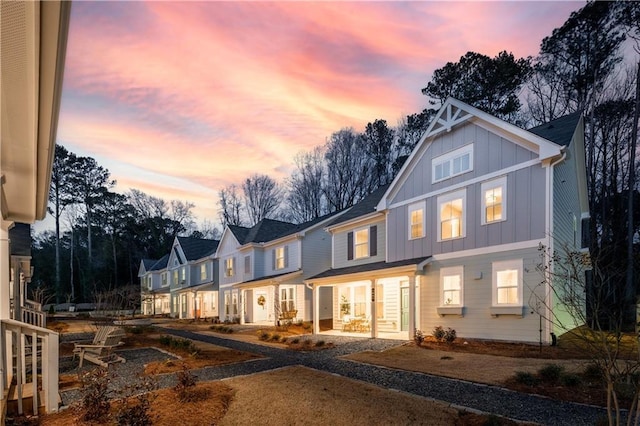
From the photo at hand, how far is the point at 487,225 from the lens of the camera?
13.6 metres

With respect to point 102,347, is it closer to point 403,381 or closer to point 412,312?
point 403,381

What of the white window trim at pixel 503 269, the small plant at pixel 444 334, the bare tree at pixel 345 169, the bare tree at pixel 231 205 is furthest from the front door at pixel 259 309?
the bare tree at pixel 231 205

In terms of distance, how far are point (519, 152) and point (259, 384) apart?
11.1 m

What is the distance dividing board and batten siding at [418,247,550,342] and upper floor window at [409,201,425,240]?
1.63m

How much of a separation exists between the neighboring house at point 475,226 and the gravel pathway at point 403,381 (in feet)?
9.40

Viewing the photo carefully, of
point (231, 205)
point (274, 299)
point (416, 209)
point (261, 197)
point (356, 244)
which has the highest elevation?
point (261, 197)

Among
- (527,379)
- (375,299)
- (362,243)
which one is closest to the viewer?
(527,379)

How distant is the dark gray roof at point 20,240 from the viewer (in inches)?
574

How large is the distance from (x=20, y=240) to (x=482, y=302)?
17.8 m

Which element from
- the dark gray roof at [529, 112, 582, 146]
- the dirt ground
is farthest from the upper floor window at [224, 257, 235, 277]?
the dark gray roof at [529, 112, 582, 146]

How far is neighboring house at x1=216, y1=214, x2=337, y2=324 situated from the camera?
2308 cm

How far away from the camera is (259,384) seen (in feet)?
25.0

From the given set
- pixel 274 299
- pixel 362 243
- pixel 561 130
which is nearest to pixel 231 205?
pixel 274 299

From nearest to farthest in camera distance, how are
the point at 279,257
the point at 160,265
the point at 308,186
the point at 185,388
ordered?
the point at 185,388
the point at 279,257
the point at 308,186
the point at 160,265
